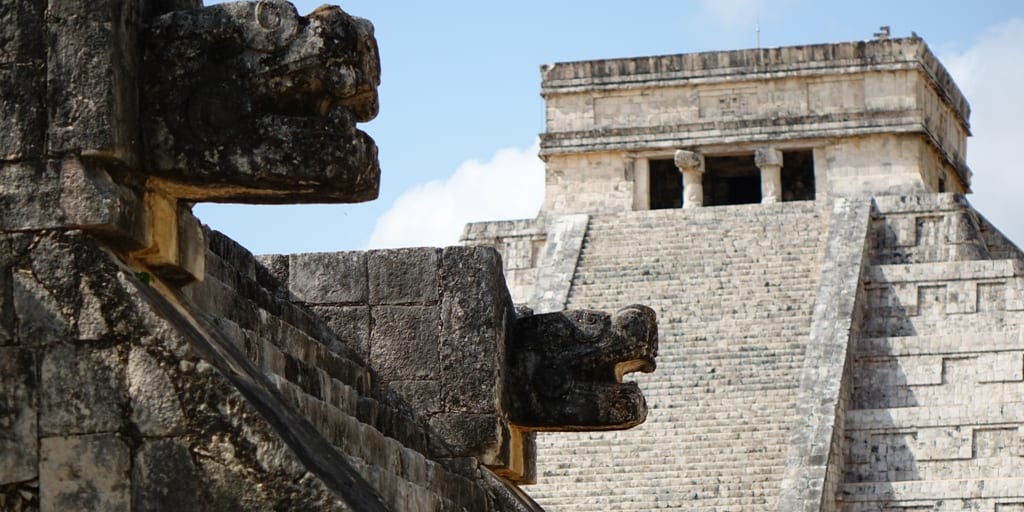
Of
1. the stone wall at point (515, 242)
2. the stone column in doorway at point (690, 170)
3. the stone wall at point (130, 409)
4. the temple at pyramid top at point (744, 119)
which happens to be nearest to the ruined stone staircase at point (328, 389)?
the stone wall at point (130, 409)

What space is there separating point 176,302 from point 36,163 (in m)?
0.50

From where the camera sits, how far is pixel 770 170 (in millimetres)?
31391

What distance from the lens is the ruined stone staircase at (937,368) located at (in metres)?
22.8

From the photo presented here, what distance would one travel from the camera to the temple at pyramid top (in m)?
31.5

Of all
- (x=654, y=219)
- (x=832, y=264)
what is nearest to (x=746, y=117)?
(x=654, y=219)

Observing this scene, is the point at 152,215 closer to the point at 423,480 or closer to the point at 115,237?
the point at 115,237

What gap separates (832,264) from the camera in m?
27.0

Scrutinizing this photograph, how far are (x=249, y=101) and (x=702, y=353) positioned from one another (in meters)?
20.1

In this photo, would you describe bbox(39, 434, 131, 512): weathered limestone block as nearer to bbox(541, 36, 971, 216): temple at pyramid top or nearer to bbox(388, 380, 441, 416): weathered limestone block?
bbox(388, 380, 441, 416): weathered limestone block

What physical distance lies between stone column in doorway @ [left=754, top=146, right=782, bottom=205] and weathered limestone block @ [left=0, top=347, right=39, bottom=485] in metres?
26.1

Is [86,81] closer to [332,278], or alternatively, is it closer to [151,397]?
[151,397]

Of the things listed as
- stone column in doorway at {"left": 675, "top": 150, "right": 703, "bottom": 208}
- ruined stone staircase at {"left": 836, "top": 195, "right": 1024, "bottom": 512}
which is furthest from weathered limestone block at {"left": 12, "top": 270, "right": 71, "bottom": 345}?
stone column in doorway at {"left": 675, "top": 150, "right": 703, "bottom": 208}

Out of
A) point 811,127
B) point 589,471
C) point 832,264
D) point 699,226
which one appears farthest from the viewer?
point 811,127

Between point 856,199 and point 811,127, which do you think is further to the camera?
point 811,127
